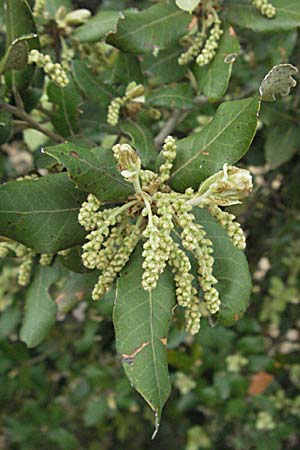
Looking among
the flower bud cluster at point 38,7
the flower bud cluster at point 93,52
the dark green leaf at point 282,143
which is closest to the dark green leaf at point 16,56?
the flower bud cluster at point 38,7

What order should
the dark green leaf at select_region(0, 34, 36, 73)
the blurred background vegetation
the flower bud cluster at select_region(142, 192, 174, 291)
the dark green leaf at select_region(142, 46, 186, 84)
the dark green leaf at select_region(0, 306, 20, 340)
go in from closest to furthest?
the flower bud cluster at select_region(142, 192, 174, 291)
the dark green leaf at select_region(0, 34, 36, 73)
the dark green leaf at select_region(142, 46, 186, 84)
the blurred background vegetation
the dark green leaf at select_region(0, 306, 20, 340)

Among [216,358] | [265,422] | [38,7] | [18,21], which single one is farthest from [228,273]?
[265,422]

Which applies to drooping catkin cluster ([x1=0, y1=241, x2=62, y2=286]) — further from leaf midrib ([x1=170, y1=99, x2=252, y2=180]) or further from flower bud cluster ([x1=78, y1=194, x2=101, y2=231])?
leaf midrib ([x1=170, y1=99, x2=252, y2=180])

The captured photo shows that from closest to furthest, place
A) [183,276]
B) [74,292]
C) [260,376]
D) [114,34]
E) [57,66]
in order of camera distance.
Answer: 1. [183,276]
2. [57,66]
3. [114,34]
4. [74,292]
5. [260,376]

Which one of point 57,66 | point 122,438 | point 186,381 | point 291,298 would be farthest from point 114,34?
point 122,438

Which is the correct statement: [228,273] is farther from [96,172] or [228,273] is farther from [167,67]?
[167,67]

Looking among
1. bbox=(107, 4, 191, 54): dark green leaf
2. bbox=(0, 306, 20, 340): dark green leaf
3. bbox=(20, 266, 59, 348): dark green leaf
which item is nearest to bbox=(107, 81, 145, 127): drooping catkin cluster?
bbox=(107, 4, 191, 54): dark green leaf

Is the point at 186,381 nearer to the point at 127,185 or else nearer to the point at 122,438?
the point at 122,438
